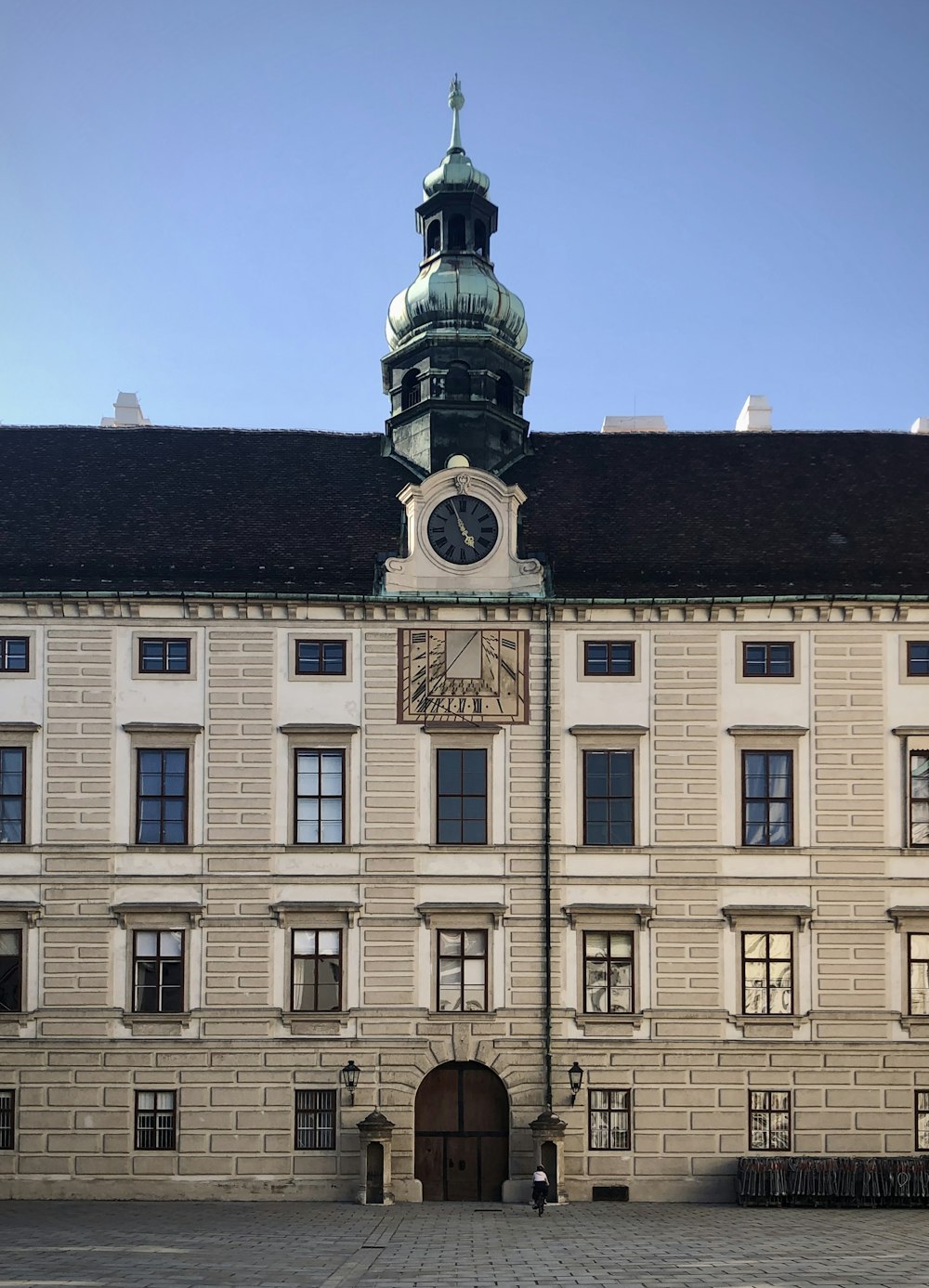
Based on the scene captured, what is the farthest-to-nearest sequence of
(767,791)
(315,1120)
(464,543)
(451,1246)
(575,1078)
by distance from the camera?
(464,543)
(767,791)
(315,1120)
(575,1078)
(451,1246)

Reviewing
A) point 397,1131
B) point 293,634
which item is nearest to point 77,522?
point 293,634

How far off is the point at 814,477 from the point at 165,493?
610 inches

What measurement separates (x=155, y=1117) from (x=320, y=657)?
10.3m

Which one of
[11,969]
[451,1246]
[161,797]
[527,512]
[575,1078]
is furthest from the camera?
[527,512]

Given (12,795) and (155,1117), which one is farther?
(12,795)

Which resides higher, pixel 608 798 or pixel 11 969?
pixel 608 798

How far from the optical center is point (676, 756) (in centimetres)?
3916

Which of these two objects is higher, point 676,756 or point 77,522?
point 77,522

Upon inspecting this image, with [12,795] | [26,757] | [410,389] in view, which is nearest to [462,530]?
[410,389]

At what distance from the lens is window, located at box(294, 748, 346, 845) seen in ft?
128

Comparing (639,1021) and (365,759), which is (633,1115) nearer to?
(639,1021)

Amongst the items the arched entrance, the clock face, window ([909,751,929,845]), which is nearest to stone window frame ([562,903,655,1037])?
the arched entrance

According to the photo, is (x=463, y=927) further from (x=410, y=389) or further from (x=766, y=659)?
(x=410, y=389)

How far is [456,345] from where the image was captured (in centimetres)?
4544
